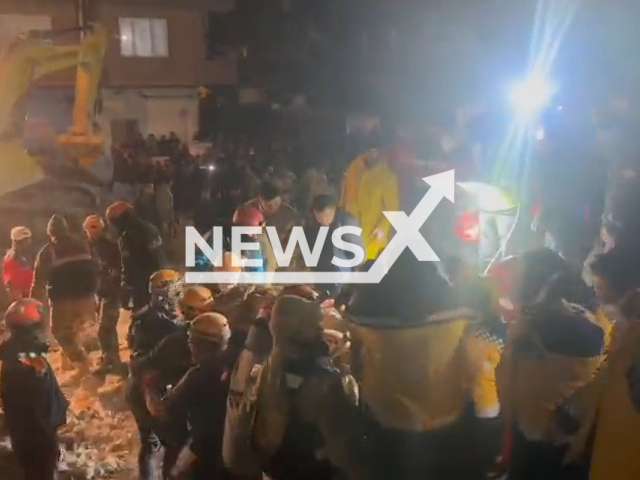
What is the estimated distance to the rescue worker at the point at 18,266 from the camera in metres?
1.46

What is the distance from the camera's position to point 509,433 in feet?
4.75

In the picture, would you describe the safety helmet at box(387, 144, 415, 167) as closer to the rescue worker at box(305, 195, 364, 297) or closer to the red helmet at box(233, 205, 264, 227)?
the rescue worker at box(305, 195, 364, 297)

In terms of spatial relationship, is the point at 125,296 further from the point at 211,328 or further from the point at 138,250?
the point at 211,328

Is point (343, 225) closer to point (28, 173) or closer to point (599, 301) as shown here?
point (599, 301)

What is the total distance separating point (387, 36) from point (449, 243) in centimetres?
44

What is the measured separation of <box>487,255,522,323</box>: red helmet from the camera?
1421 millimetres

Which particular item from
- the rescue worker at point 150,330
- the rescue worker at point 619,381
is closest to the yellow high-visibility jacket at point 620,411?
the rescue worker at point 619,381

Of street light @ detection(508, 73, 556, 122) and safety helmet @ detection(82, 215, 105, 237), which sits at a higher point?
street light @ detection(508, 73, 556, 122)

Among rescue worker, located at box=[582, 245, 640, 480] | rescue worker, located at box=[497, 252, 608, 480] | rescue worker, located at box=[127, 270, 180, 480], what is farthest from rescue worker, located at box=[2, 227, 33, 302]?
rescue worker, located at box=[582, 245, 640, 480]

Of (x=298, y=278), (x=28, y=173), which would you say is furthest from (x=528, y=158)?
(x=28, y=173)

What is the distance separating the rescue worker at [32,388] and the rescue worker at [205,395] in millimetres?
227

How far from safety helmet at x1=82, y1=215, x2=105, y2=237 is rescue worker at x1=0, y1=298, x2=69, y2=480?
0.19 meters

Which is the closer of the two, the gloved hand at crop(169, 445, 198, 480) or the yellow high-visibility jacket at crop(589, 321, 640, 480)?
the yellow high-visibility jacket at crop(589, 321, 640, 480)

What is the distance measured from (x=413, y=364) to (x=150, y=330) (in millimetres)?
549
